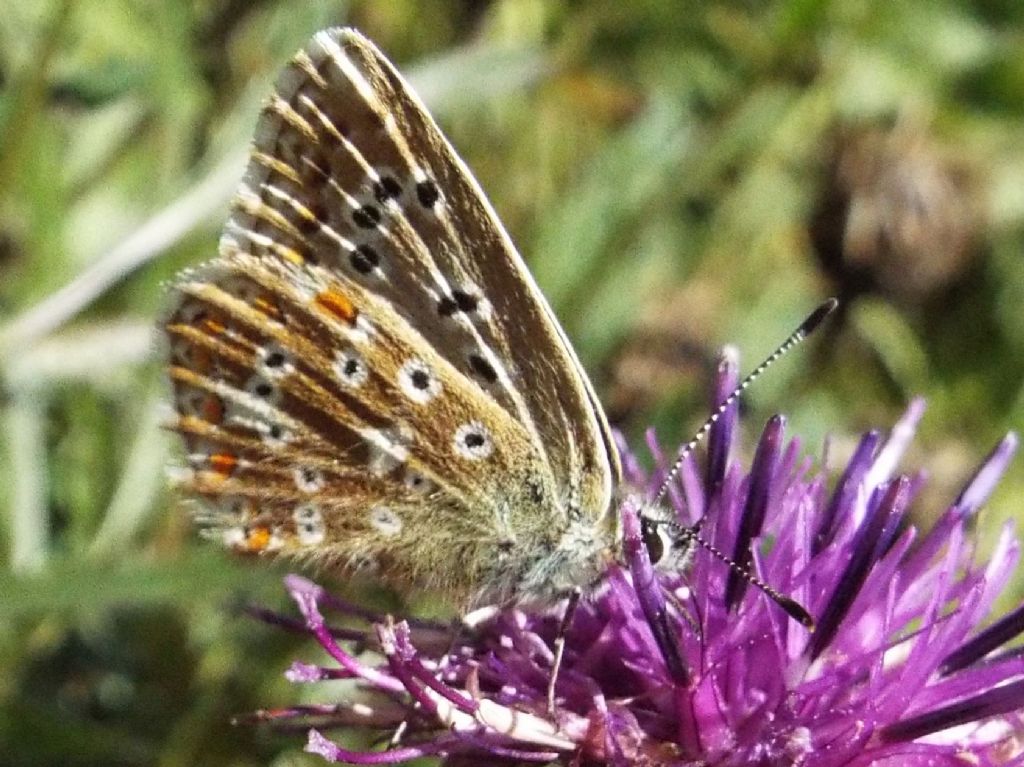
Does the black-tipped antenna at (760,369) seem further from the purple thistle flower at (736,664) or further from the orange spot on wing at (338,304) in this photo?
the orange spot on wing at (338,304)

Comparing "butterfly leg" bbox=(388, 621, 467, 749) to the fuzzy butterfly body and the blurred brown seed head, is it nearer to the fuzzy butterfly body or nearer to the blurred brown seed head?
the fuzzy butterfly body

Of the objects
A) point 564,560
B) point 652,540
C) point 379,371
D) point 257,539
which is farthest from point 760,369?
point 257,539

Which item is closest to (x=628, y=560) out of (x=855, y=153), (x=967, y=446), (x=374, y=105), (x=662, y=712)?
(x=662, y=712)

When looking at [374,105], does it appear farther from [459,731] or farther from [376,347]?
[459,731]

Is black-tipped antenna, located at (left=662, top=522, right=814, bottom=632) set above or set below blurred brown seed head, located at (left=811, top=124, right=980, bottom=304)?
below

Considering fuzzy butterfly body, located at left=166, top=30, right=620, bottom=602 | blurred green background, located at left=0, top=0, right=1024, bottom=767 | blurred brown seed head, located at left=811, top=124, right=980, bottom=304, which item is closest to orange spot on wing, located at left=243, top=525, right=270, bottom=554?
fuzzy butterfly body, located at left=166, top=30, right=620, bottom=602

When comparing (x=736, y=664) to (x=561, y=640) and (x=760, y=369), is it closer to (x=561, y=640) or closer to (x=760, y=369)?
(x=561, y=640)
